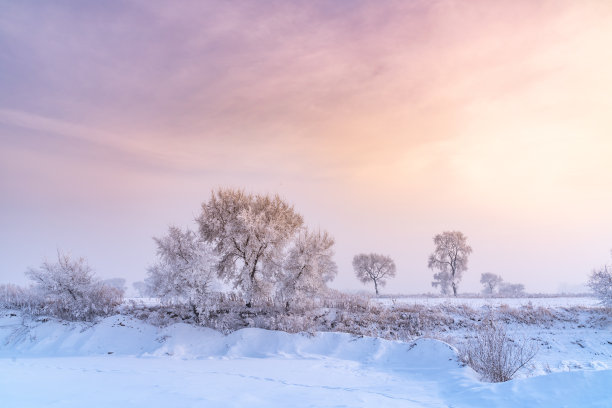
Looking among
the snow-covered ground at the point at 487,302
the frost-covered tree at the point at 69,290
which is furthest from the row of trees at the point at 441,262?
the frost-covered tree at the point at 69,290

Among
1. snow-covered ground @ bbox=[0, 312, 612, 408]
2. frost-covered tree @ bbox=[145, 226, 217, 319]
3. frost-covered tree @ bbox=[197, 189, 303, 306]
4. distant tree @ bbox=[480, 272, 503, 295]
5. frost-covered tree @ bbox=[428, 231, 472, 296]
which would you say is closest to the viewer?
snow-covered ground @ bbox=[0, 312, 612, 408]

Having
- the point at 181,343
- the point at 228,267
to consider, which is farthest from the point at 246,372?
the point at 228,267

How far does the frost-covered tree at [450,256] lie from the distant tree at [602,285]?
30.5m

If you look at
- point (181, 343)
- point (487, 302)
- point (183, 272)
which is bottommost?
point (181, 343)

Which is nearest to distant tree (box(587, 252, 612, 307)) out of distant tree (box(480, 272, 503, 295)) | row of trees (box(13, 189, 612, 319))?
row of trees (box(13, 189, 612, 319))

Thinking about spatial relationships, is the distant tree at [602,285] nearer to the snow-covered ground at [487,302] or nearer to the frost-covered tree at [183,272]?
the snow-covered ground at [487,302]

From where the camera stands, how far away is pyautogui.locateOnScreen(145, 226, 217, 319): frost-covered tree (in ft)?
78.8

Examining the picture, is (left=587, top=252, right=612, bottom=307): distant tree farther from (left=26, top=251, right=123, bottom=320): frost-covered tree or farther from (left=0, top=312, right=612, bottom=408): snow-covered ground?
(left=26, top=251, right=123, bottom=320): frost-covered tree

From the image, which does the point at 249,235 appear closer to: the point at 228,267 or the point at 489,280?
the point at 228,267

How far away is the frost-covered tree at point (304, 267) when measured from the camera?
87.1 feet

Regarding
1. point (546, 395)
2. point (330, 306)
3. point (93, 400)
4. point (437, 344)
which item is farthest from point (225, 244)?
point (546, 395)

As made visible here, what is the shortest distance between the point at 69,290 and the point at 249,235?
13.2 m

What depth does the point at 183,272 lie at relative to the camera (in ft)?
79.2

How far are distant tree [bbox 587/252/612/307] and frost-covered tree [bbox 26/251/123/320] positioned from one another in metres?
35.7
